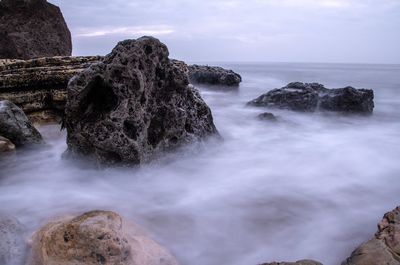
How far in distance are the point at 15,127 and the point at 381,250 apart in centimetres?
485

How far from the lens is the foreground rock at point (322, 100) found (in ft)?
35.8

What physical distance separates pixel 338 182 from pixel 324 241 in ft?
5.43

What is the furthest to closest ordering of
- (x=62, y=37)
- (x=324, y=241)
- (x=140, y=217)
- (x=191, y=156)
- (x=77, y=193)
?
1. (x=62, y=37)
2. (x=191, y=156)
3. (x=77, y=193)
4. (x=140, y=217)
5. (x=324, y=241)

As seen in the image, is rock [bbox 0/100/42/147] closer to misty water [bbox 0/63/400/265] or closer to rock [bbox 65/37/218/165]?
misty water [bbox 0/63/400/265]

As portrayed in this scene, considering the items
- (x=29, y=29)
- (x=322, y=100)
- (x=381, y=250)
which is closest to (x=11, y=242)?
(x=381, y=250)

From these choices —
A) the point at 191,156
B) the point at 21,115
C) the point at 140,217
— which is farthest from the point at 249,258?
the point at 21,115

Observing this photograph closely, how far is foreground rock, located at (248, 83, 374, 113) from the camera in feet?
35.8

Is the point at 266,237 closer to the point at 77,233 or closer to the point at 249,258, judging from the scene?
the point at 249,258

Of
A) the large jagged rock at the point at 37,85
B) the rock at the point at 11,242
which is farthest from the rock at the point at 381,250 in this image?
the large jagged rock at the point at 37,85

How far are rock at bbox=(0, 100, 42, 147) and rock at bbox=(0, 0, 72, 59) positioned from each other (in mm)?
5861

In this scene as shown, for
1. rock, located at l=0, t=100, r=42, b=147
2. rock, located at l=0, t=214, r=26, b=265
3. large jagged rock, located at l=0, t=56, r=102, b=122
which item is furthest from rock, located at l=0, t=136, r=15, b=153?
rock, located at l=0, t=214, r=26, b=265

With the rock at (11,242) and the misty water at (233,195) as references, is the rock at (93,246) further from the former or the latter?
the misty water at (233,195)

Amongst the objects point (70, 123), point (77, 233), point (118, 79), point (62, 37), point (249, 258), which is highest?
point (62, 37)

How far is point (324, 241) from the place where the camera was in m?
3.34
